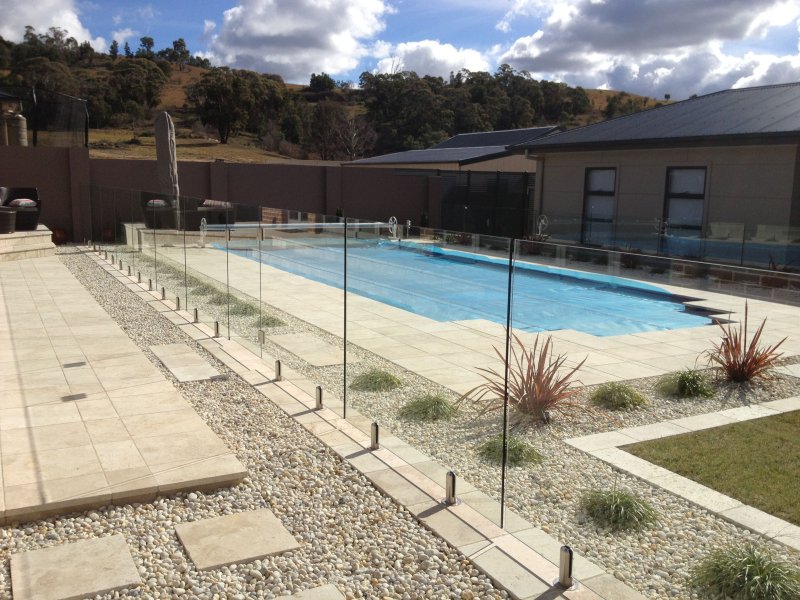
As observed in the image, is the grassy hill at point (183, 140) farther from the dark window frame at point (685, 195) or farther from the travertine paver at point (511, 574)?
the travertine paver at point (511, 574)

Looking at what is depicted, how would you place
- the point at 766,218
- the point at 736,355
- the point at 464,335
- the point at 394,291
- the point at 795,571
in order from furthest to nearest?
1. the point at 766,218
2. the point at 394,291
3. the point at 736,355
4. the point at 464,335
5. the point at 795,571

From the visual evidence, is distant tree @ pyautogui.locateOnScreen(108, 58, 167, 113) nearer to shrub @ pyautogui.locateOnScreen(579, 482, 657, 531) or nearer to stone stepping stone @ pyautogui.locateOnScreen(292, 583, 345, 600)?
shrub @ pyautogui.locateOnScreen(579, 482, 657, 531)

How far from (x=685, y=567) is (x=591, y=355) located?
2579 millimetres

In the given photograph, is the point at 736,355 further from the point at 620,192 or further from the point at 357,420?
the point at 620,192

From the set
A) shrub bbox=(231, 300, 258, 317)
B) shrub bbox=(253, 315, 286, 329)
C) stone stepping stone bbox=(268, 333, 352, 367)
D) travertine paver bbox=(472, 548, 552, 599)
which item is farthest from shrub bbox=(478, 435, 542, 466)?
shrub bbox=(231, 300, 258, 317)

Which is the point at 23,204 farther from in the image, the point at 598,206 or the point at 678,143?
the point at 678,143

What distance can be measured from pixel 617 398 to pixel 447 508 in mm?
2165

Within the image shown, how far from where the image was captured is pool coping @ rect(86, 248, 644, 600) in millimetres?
3248

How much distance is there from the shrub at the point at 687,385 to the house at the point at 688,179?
8353 mm

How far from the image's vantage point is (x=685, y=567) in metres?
3.38

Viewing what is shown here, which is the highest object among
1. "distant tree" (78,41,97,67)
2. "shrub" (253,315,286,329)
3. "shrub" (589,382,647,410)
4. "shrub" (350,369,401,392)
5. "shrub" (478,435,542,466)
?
"distant tree" (78,41,97,67)

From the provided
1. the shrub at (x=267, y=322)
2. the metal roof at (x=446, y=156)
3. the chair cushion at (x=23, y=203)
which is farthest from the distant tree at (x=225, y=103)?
the shrub at (x=267, y=322)

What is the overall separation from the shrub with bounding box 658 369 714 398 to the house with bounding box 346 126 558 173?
16.1 metres

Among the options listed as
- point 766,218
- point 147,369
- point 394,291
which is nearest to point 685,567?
point 394,291
